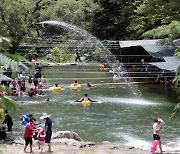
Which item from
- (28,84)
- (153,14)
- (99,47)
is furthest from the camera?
(99,47)

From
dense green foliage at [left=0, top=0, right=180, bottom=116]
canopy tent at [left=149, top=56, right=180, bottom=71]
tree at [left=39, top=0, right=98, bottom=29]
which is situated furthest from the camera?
tree at [left=39, top=0, right=98, bottom=29]

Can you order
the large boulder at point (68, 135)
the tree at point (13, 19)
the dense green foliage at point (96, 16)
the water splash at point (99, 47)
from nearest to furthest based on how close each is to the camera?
the large boulder at point (68, 135) < the dense green foliage at point (96, 16) < the tree at point (13, 19) < the water splash at point (99, 47)

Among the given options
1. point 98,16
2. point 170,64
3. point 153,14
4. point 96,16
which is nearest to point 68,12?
point 96,16

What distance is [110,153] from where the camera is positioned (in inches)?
589

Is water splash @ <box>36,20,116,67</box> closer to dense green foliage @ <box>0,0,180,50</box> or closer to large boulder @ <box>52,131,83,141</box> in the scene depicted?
dense green foliage @ <box>0,0,180,50</box>

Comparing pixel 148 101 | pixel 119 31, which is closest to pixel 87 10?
pixel 119 31

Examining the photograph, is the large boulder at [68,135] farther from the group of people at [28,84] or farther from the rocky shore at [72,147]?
the group of people at [28,84]

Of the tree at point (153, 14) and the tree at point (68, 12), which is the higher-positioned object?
the tree at point (68, 12)

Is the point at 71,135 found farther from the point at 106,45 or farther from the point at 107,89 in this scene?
the point at 106,45

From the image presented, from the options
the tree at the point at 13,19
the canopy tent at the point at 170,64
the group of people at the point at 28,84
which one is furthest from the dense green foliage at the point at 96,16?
the group of people at the point at 28,84

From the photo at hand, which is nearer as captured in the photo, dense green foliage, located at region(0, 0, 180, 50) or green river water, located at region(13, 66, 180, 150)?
green river water, located at region(13, 66, 180, 150)

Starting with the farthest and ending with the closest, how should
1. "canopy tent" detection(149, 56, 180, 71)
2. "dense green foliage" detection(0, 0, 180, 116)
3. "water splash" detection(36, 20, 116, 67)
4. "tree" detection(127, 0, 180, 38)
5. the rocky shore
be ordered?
1. "water splash" detection(36, 20, 116, 67)
2. "dense green foliage" detection(0, 0, 180, 116)
3. "tree" detection(127, 0, 180, 38)
4. "canopy tent" detection(149, 56, 180, 71)
5. the rocky shore

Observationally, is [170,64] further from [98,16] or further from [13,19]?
[98,16]

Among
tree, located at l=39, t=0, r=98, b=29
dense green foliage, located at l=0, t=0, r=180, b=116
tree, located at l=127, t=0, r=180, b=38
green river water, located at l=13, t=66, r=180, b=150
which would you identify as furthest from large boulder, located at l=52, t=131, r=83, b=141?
tree, located at l=39, t=0, r=98, b=29
